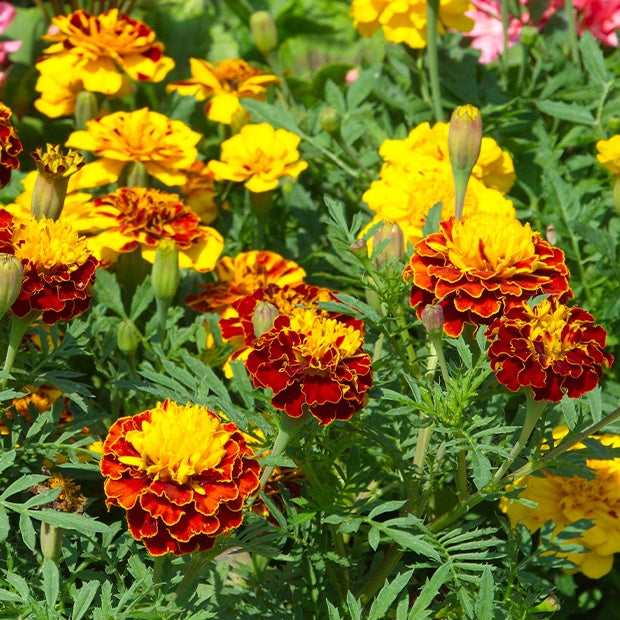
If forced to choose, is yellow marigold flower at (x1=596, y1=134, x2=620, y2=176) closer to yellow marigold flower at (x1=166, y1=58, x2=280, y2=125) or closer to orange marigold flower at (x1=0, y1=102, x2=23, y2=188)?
yellow marigold flower at (x1=166, y1=58, x2=280, y2=125)

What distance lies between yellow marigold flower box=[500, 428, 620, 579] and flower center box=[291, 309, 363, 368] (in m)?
0.47

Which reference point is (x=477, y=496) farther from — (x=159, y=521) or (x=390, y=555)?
(x=159, y=521)

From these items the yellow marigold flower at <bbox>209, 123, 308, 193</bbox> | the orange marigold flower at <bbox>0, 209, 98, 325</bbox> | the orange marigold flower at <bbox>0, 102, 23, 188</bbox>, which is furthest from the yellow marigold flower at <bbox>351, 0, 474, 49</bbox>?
the orange marigold flower at <bbox>0, 209, 98, 325</bbox>

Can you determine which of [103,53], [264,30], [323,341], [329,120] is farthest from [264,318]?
[264,30]

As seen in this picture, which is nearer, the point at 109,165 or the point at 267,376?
the point at 267,376

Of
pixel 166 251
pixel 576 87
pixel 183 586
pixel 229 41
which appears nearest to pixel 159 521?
pixel 183 586

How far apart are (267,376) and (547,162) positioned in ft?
3.34

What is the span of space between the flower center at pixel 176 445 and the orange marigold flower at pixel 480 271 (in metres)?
0.26

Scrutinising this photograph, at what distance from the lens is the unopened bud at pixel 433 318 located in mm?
1031

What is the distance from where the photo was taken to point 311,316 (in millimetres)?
1009

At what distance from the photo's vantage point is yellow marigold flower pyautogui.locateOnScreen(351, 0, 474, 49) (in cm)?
183

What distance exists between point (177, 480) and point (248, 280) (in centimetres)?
68

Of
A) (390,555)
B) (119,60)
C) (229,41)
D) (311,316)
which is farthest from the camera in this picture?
(229,41)

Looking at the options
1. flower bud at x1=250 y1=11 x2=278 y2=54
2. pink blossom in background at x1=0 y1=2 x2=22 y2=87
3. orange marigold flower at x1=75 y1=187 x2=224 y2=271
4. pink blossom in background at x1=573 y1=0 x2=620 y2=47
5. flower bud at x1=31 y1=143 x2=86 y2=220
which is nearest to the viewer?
flower bud at x1=31 y1=143 x2=86 y2=220
